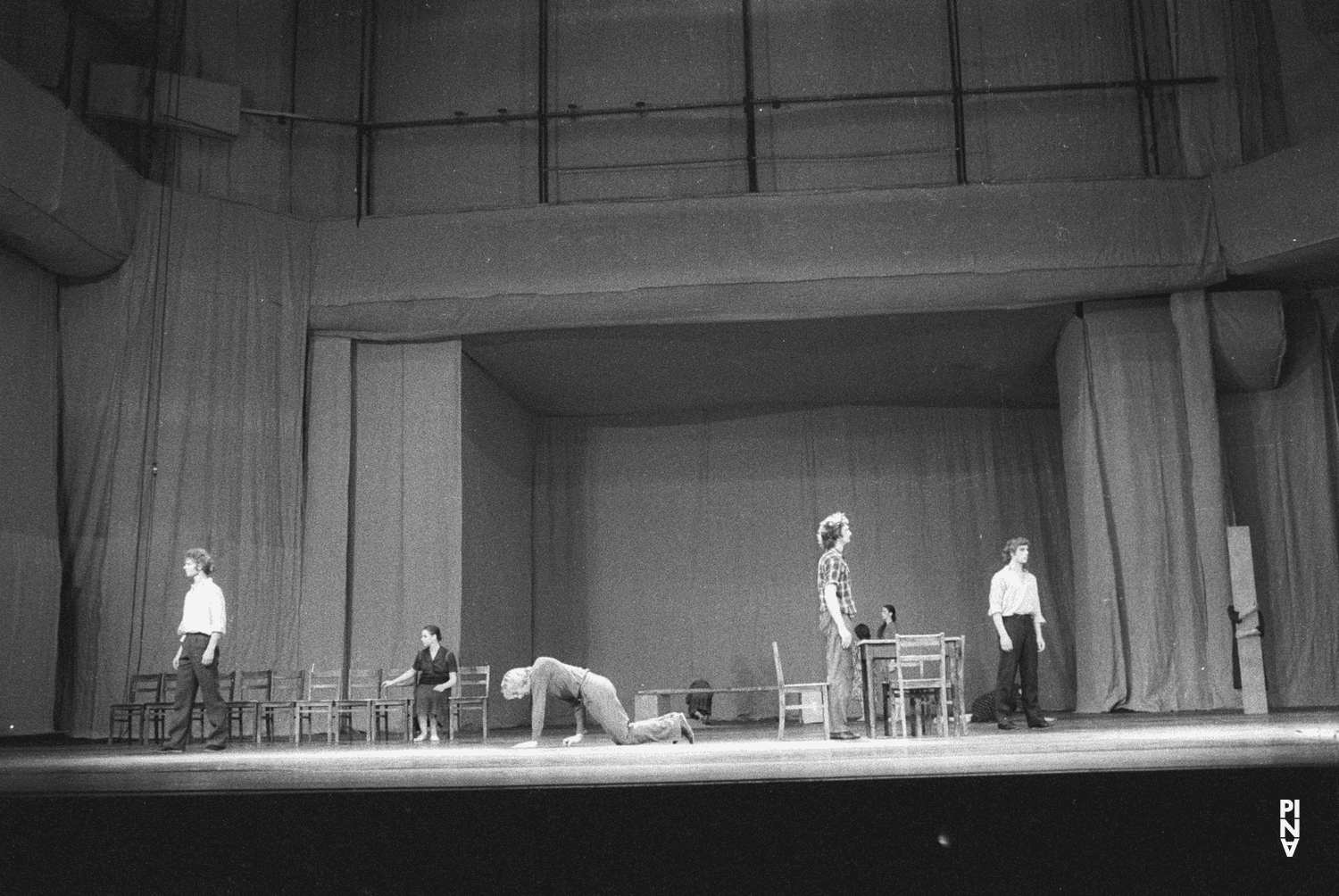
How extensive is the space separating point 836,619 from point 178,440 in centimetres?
615

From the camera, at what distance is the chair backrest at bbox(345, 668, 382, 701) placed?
398 inches

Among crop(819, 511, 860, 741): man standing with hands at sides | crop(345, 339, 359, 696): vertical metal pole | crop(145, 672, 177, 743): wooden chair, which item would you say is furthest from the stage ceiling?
crop(819, 511, 860, 741): man standing with hands at sides

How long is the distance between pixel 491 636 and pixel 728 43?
637 cm

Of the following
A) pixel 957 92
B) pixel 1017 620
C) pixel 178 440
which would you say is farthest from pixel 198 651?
pixel 957 92

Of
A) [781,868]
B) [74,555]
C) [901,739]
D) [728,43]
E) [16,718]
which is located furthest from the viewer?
[728,43]

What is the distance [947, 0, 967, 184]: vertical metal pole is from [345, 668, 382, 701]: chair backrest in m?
6.83

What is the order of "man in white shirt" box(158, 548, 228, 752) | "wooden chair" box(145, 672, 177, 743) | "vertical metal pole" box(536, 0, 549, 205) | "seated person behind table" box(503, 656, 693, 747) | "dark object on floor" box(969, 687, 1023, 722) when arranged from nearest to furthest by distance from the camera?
"seated person behind table" box(503, 656, 693, 747) < "man in white shirt" box(158, 548, 228, 752) < "wooden chair" box(145, 672, 177, 743) < "dark object on floor" box(969, 687, 1023, 722) < "vertical metal pole" box(536, 0, 549, 205)

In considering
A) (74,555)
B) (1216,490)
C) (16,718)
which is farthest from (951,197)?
(16,718)

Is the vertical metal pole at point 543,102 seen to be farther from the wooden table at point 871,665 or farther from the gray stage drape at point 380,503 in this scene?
the wooden table at point 871,665

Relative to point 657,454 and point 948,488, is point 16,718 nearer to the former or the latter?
point 657,454

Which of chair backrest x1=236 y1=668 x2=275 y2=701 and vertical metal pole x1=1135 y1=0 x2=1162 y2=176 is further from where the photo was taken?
vertical metal pole x1=1135 y1=0 x2=1162 y2=176

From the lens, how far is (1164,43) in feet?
36.0

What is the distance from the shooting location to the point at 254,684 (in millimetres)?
9914

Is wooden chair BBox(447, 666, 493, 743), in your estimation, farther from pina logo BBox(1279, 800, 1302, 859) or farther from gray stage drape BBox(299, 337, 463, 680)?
pina logo BBox(1279, 800, 1302, 859)
